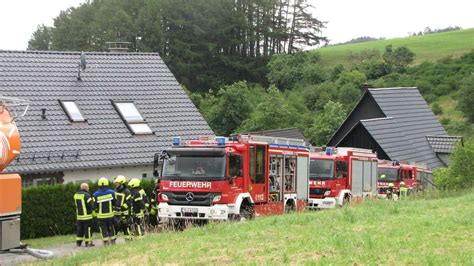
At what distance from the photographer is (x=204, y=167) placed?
65.4ft

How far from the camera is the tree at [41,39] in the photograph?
108 metres

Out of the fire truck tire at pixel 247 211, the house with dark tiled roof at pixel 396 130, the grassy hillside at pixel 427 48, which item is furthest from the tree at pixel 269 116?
the grassy hillside at pixel 427 48

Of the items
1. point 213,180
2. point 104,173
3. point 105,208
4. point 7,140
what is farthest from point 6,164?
point 104,173

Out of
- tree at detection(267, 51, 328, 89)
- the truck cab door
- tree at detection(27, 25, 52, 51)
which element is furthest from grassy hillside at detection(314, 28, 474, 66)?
the truck cab door

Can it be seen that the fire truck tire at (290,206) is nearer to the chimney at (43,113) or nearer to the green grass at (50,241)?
the green grass at (50,241)

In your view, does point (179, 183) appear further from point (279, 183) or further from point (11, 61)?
point (11, 61)

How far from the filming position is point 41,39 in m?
110

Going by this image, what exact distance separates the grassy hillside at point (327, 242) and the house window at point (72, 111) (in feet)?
37.6

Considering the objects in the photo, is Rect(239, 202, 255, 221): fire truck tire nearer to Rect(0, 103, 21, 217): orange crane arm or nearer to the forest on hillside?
Rect(0, 103, 21, 217): orange crane arm

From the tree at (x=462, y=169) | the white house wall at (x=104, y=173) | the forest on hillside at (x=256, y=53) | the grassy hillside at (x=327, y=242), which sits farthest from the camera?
the forest on hillside at (x=256, y=53)

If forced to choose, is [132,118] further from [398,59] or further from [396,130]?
[398,59]

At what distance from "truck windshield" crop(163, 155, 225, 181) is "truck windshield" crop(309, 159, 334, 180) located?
9.25m

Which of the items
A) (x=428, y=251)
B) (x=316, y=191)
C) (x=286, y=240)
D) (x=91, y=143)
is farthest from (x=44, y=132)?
(x=428, y=251)

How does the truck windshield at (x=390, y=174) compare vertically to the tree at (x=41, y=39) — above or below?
below
